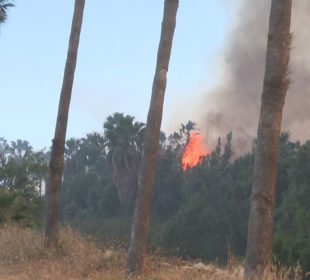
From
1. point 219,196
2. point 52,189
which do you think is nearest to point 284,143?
point 219,196

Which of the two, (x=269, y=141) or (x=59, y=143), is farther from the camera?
(x=59, y=143)

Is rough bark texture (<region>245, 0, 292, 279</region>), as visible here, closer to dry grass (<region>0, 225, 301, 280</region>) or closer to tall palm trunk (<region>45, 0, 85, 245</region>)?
dry grass (<region>0, 225, 301, 280</region>)

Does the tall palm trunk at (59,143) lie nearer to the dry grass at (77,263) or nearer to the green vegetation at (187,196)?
the dry grass at (77,263)

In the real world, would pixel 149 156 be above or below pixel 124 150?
below

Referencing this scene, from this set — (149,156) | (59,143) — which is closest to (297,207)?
(59,143)

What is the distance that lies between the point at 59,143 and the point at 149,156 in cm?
368

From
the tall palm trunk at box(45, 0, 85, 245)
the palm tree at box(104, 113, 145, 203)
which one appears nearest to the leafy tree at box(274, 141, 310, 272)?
the palm tree at box(104, 113, 145, 203)

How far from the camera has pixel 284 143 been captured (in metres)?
63.9

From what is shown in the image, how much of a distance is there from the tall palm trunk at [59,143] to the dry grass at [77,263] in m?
0.50

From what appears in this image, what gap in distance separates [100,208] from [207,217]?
17.2 m

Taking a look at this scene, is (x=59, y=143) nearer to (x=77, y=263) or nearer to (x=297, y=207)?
(x=77, y=263)

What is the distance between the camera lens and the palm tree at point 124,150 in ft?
202

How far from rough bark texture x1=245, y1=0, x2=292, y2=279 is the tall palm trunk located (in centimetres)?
702

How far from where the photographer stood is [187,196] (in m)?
63.9
